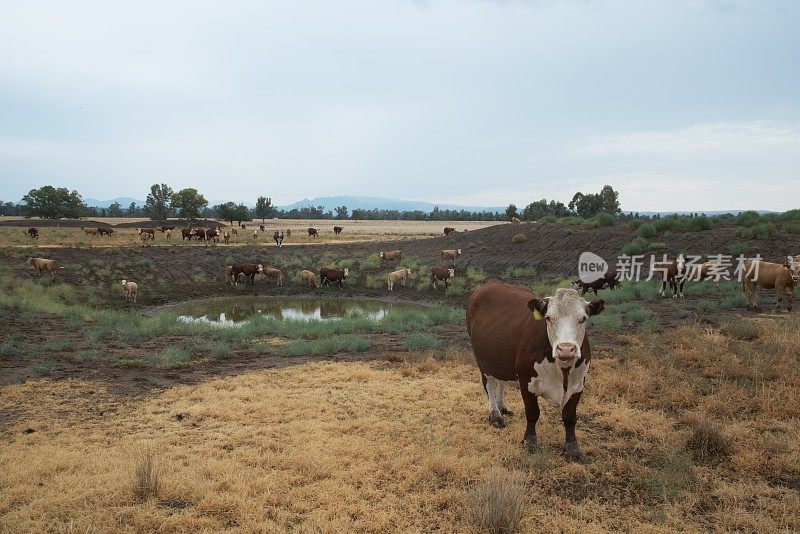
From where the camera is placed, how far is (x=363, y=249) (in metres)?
42.6

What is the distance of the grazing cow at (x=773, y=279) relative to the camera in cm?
1578

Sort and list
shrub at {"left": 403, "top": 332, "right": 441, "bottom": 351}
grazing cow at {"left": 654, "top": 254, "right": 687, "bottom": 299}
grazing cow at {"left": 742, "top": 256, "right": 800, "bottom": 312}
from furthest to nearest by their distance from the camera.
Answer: grazing cow at {"left": 654, "top": 254, "right": 687, "bottom": 299}
grazing cow at {"left": 742, "top": 256, "right": 800, "bottom": 312}
shrub at {"left": 403, "top": 332, "right": 441, "bottom": 351}

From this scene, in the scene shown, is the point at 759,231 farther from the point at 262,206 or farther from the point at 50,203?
the point at 262,206

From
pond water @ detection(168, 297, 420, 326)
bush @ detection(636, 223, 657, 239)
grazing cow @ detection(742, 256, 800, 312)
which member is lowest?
pond water @ detection(168, 297, 420, 326)

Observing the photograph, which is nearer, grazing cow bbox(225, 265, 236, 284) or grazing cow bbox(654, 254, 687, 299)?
grazing cow bbox(654, 254, 687, 299)

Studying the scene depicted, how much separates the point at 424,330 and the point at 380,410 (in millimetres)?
8343

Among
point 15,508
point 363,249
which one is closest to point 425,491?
point 15,508

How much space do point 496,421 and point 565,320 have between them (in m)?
2.58

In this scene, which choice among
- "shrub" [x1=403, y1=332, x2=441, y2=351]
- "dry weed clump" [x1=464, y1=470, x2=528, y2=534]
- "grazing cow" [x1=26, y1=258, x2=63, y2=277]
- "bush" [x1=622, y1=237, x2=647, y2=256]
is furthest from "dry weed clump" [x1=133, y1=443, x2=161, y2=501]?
"bush" [x1=622, y1=237, x2=647, y2=256]

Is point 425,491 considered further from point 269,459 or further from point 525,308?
point 525,308

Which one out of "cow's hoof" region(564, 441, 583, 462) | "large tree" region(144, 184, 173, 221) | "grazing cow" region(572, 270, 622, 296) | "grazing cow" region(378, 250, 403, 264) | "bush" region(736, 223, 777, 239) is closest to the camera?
"cow's hoof" region(564, 441, 583, 462)

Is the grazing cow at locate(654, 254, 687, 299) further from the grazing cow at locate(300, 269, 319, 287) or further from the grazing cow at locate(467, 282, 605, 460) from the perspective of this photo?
the grazing cow at locate(300, 269, 319, 287)

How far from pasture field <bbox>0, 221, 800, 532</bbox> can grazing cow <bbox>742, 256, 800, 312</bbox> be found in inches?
67.1

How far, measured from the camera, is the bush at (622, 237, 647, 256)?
2886cm
